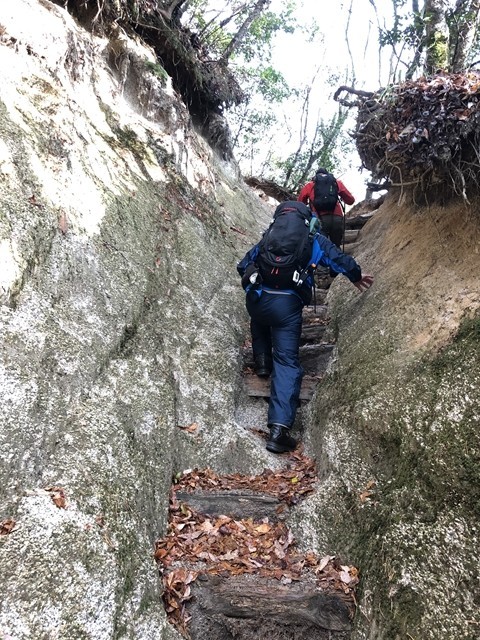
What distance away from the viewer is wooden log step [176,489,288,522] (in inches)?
190

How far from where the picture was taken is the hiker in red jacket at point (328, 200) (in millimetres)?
8898

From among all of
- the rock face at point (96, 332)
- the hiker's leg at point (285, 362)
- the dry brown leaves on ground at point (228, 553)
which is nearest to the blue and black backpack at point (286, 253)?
the hiker's leg at point (285, 362)

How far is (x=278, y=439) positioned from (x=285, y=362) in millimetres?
969

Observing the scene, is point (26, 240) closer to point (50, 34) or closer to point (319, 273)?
point (50, 34)

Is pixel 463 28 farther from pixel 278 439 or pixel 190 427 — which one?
pixel 190 427

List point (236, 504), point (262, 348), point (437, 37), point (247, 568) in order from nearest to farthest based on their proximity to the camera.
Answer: point (247, 568)
point (236, 504)
point (262, 348)
point (437, 37)

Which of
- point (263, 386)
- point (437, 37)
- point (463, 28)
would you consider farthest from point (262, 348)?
point (437, 37)

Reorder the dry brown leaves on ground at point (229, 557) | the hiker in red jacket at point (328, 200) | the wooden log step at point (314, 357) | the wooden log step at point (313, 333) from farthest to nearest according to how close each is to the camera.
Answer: the hiker in red jacket at point (328, 200) < the wooden log step at point (313, 333) < the wooden log step at point (314, 357) < the dry brown leaves on ground at point (229, 557)

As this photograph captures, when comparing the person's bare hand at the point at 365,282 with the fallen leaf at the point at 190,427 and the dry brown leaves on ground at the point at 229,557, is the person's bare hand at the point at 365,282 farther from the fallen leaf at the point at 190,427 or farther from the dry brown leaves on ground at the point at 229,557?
the dry brown leaves on ground at the point at 229,557

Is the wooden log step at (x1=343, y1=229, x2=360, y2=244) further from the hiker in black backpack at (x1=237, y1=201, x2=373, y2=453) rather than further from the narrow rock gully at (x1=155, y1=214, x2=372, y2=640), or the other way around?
the narrow rock gully at (x1=155, y1=214, x2=372, y2=640)

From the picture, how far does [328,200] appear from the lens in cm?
888

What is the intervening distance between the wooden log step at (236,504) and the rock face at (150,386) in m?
0.24

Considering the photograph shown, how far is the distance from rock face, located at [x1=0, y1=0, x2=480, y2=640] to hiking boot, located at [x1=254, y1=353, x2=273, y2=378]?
37cm

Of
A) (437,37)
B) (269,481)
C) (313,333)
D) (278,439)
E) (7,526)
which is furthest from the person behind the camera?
(437,37)
